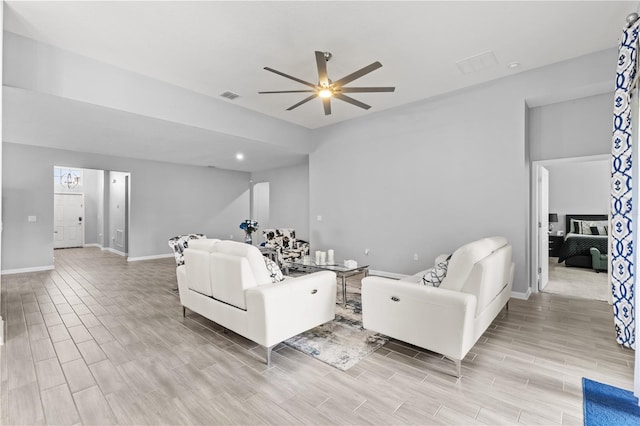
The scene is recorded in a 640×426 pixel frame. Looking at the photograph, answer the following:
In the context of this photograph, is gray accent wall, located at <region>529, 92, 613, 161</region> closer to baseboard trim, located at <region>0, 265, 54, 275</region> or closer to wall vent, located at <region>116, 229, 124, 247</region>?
baseboard trim, located at <region>0, 265, 54, 275</region>

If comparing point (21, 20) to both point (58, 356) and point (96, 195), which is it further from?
point (96, 195)

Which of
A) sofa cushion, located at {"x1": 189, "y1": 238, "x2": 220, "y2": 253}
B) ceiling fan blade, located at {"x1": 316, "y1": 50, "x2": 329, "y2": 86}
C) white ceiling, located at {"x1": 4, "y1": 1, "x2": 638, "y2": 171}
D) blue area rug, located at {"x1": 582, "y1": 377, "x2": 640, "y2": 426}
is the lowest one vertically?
blue area rug, located at {"x1": 582, "y1": 377, "x2": 640, "y2": 426}

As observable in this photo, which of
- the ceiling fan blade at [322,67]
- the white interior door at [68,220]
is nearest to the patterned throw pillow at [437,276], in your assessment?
the ceiling fan blade at [322,67]

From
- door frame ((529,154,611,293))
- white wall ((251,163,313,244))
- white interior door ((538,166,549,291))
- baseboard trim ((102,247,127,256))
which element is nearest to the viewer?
door frame ((529,154,611,293))

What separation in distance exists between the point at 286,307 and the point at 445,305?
4.21ft

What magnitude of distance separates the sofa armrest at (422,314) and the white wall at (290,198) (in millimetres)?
5826

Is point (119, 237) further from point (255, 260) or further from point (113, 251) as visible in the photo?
point (255, 260)

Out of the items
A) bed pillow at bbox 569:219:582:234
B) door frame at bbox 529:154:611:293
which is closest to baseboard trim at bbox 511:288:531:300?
door frame at bbox 529:154:611:293

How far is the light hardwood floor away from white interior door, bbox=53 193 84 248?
27.2ft

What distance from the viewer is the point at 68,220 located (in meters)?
10.5

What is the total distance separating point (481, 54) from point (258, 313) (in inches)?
154

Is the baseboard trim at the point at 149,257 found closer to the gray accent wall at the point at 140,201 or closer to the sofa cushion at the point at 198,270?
the gray accent wall at the point at 140,201

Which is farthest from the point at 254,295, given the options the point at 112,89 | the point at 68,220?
the point at 68,220

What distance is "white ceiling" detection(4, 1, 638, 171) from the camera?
9.30 ft
